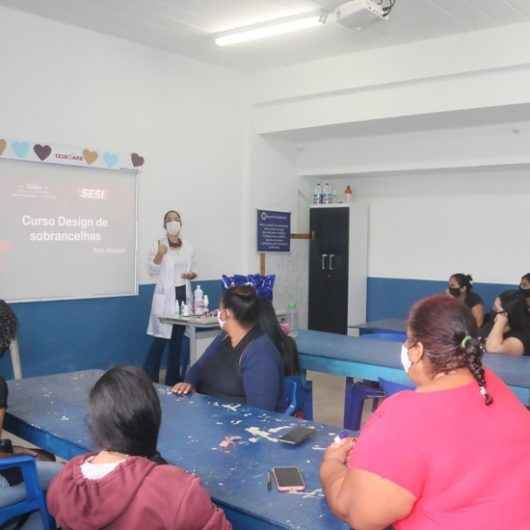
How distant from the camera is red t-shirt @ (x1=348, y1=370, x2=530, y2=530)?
3.94ft

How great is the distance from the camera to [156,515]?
1276 mm

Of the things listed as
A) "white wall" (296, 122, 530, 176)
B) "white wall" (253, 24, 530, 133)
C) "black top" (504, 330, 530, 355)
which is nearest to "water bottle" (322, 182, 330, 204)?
"white wall" (296, 122, 530, 176)

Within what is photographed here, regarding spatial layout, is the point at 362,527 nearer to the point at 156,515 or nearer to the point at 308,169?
the point at 156,515

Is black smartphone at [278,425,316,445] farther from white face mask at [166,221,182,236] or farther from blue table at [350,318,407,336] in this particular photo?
white face mask at [166,221,182,236]

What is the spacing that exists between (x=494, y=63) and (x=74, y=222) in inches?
143

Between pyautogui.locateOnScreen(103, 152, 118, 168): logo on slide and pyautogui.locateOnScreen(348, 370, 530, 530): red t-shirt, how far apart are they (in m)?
4.55

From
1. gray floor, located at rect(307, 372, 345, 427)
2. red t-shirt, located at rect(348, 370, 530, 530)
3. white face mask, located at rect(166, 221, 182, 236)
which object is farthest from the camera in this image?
white face mask, located at rect(166, 221, 182, 236)

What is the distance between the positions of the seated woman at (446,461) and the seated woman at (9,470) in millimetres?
1173

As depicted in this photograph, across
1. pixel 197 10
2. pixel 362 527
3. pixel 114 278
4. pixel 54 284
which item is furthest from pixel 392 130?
pixel 362 527

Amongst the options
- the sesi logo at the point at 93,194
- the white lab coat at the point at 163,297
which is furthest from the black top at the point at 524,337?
the sesi logo at the point at 93,194

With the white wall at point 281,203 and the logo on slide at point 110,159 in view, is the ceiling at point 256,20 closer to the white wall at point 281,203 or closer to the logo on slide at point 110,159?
the logo on slide at point 110,159

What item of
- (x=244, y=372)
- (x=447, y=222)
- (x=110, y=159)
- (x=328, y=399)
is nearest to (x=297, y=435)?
(x=244, y=372)

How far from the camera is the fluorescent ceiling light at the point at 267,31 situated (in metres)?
4.81

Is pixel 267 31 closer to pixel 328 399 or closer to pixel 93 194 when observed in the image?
pixel 93 194
